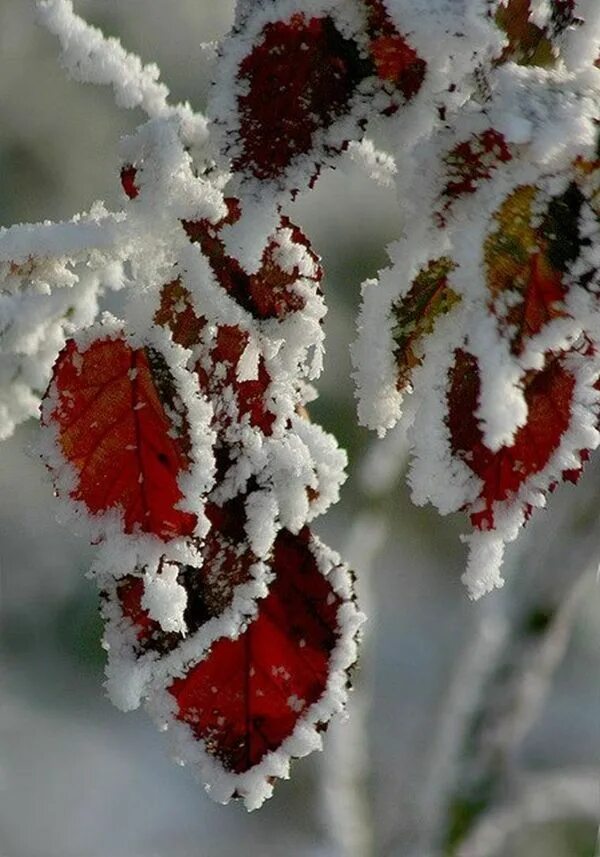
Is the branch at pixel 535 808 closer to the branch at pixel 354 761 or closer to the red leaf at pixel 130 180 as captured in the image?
the branch at pixel 354 761

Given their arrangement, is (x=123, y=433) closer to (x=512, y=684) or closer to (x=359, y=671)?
(x=512, y=684)

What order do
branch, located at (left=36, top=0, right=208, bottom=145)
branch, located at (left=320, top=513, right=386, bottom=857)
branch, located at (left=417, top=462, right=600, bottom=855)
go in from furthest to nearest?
branch, located at (left=320, top=513, right=386, bottom=857) < branch, located at (left=417, top=462, right=600, bottom=855) < branch, located at (left=36, top=0, right=208, bottom=145)

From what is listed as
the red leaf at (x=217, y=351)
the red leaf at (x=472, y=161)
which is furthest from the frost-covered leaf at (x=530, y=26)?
the red leaf at (x=217, y=351)

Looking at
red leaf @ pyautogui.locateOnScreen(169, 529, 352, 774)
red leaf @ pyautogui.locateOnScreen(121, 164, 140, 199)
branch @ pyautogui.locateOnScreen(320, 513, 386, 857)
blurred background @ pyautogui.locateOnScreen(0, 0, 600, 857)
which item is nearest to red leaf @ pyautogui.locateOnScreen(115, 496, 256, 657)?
red leaf @ pyautogui.locateOnScreen(169, 529, 352, 774)

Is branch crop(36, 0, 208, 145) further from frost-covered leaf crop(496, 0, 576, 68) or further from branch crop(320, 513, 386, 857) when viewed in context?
branch crop(320, 513, 386, 857)

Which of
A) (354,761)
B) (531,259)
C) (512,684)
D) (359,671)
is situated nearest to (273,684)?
(531,259)

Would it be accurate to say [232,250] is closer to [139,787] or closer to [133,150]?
[133,150]
